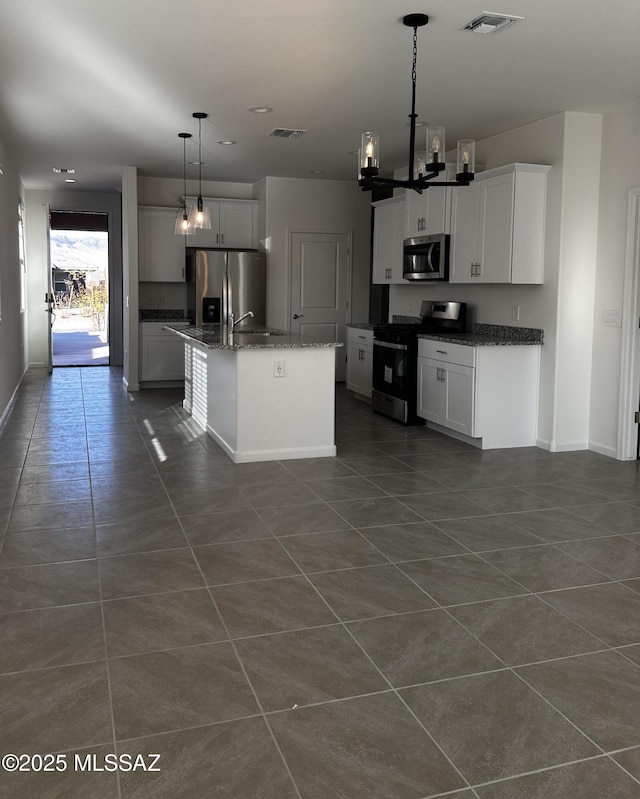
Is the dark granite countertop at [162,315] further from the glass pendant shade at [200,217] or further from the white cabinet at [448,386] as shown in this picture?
the white cabinet at [448,386]

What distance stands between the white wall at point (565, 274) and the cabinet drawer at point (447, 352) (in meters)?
0.59

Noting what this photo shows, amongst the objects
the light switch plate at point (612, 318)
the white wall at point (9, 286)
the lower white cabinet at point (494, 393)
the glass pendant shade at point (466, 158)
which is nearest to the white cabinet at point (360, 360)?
the lower white cabinet at point (494, 393)

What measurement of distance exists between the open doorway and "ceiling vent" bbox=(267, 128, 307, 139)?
564 cm

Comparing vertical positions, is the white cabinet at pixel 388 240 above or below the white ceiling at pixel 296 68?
below

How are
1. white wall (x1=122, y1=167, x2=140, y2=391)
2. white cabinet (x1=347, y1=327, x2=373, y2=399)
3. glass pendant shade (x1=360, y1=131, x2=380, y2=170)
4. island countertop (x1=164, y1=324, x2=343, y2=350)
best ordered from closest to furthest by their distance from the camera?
1. glass pendant shade (x1=360, y1=131, x2=380, y2=170)
2. island countertop (x1=164, y1=324, x2=343, y2=350)
3. white cabinet (x1=347, y1=327, x2=373, y2=399)
4. white wall (x1=122, y1=167, x2=140, y2=391)

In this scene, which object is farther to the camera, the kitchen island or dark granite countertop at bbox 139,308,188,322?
dark granite countertop at bbox 139,308,188,322

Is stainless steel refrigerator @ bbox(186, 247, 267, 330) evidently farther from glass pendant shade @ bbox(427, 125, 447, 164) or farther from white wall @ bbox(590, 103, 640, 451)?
glass pendant shade @ bbox(427, 125, 447, 164)

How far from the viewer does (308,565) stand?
3422mm

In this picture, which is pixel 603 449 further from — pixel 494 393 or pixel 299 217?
pixel 299 217

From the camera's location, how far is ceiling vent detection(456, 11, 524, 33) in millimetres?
3717

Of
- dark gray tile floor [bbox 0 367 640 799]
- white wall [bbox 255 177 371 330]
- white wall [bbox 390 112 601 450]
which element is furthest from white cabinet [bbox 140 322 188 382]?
white wall [bbox 390 112 601 450]

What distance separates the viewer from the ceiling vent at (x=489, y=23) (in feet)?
12.2

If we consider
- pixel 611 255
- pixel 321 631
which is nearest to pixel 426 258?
pixel 611 255

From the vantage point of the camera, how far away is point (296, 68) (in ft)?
15.3
